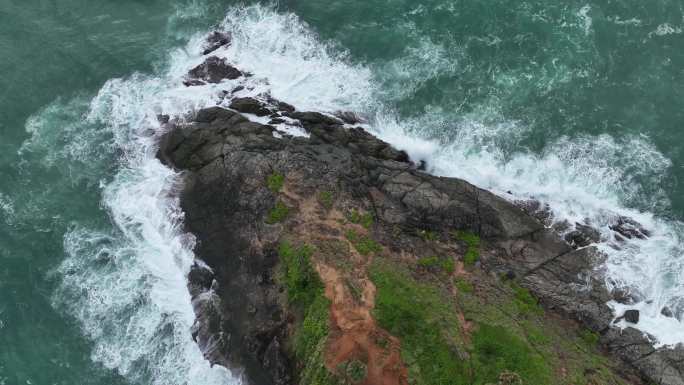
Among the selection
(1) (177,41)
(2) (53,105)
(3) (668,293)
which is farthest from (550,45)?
(2) (53,105)

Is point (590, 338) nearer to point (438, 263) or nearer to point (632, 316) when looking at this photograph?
point (632, 316)

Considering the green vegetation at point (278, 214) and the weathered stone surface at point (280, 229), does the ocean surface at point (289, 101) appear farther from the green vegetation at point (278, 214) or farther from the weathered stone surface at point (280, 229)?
the green vegetation at point (278, 214)

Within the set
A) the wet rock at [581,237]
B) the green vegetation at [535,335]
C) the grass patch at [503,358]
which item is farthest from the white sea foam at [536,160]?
the grass patch at [503,358]

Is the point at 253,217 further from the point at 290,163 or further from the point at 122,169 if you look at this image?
the point at 122,169

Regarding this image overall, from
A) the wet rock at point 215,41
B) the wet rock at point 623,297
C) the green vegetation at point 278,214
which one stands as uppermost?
the wet rock at point 215,41

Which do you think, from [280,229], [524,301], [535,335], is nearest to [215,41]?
[280,229]
